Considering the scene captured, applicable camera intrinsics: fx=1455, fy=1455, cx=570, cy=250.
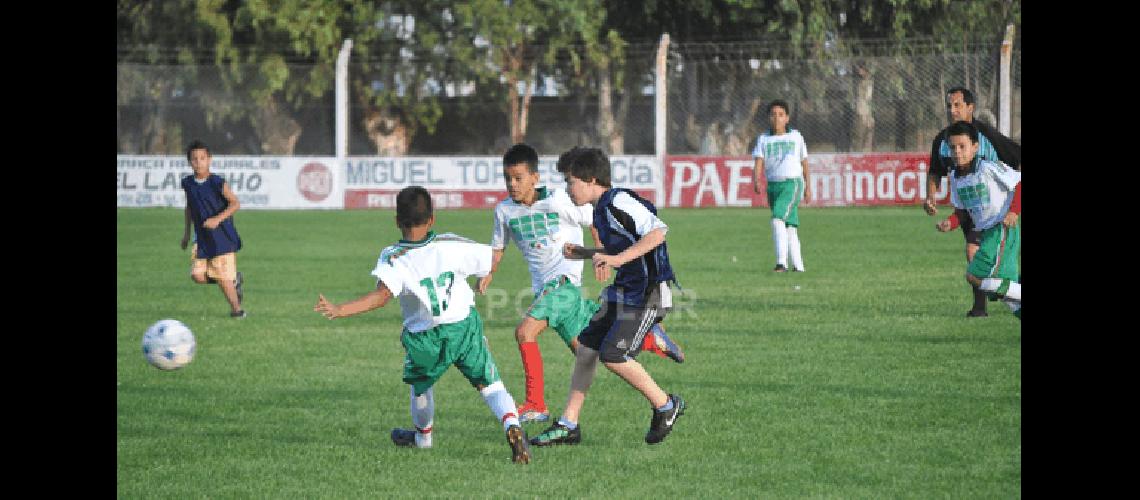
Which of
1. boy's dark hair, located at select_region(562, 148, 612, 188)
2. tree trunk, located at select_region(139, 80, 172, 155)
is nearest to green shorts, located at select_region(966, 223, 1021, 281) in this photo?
boy's dark hair, located at select_region(562, 148, 612, 188)

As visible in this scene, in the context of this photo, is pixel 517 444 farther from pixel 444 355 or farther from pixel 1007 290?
pixel 1007 290

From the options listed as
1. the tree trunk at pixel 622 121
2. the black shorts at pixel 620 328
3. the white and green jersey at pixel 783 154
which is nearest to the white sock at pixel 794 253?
the white and green jersey at pixel 783 154

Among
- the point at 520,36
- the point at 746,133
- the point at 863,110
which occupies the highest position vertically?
the point at 520,36

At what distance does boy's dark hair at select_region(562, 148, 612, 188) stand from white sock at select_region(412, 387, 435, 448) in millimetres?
1294

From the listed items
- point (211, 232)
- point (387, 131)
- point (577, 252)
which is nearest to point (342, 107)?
point (387, 131)

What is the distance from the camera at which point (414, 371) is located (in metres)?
7.00

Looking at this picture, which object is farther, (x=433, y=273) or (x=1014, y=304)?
(x=1014, y=304)

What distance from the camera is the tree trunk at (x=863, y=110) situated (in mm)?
29641

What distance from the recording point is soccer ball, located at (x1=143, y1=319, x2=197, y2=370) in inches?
345

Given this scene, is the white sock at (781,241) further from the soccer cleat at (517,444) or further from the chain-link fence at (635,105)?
the chain-link fence at (635,105)

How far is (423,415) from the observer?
7.07 meters

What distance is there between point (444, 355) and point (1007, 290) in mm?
4480

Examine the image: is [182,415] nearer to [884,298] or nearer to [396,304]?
[396,304]
